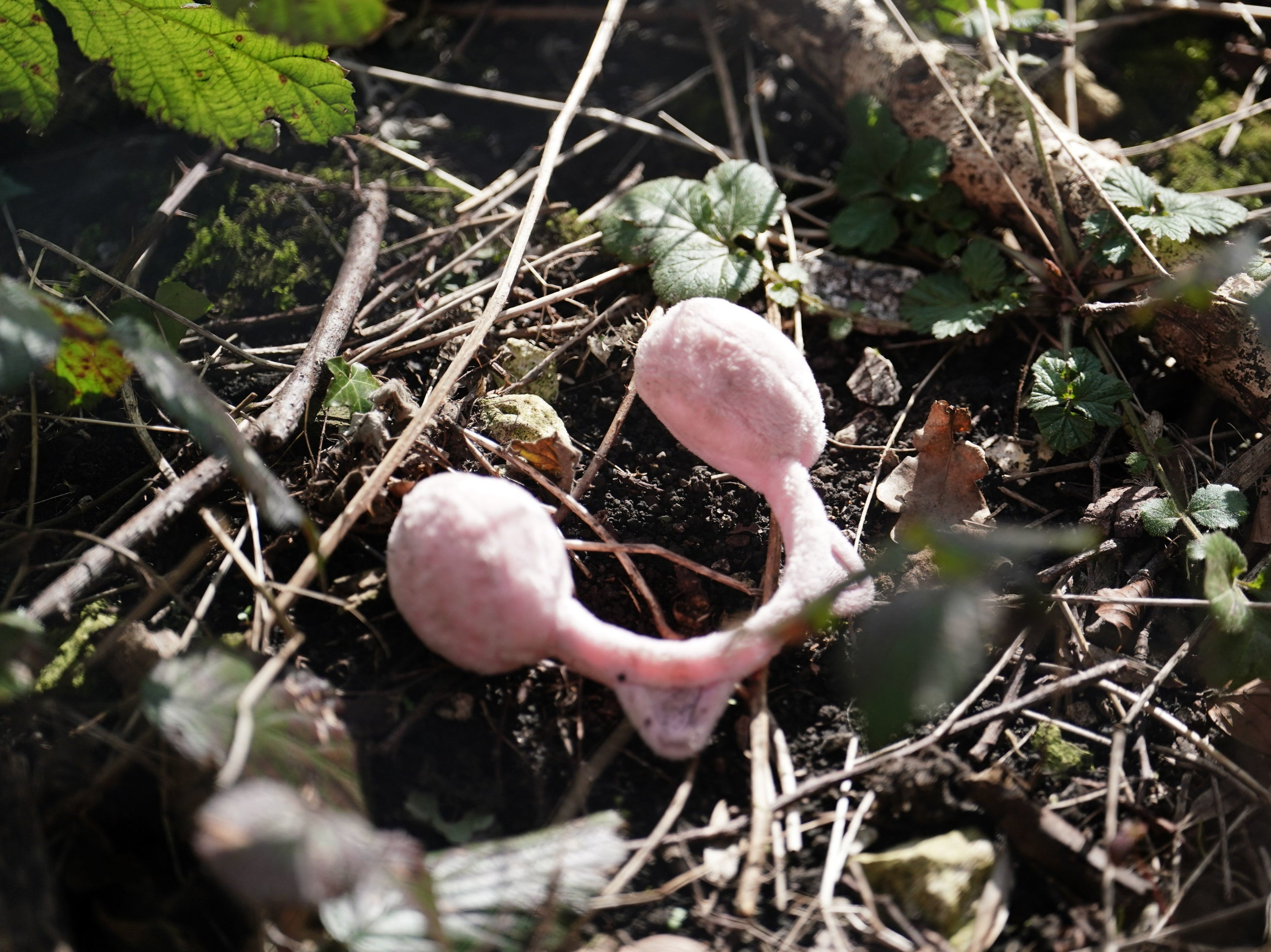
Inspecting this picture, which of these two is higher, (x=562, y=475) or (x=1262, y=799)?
(x=562, y=475)

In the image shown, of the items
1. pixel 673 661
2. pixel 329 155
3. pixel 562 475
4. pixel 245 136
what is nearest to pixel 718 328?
pixel 562 475

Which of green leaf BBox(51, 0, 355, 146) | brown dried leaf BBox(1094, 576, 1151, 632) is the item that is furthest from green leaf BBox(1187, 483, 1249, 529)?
green leaf BBox(51, 0, 355, 146)

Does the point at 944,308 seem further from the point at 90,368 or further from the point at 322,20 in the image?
the point at 90,368

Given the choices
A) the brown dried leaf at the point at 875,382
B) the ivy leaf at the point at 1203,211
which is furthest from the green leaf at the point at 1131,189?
the brown dried leaf at the point at 875,382

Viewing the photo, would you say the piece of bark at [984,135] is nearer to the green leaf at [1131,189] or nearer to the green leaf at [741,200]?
the green leaf at [1131,189]

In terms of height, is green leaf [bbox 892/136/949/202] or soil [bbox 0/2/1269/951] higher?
green leaf [bbox 892/136/949/202]

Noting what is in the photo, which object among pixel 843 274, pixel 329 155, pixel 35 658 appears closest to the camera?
pixel 35 658

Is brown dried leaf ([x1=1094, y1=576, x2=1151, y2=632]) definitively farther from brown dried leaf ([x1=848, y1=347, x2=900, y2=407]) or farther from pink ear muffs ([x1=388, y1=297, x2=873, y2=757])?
brown dried leaf ([x1=848, y1=347, x2=900, y2=407])

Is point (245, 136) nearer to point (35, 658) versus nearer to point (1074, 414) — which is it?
point (35, 658)
